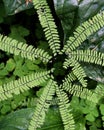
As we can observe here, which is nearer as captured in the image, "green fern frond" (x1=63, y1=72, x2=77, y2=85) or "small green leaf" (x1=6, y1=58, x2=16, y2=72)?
"green fern frond" (x1=63, y1=72, x2=77, y2=85)

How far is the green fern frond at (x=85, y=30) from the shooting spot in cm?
196

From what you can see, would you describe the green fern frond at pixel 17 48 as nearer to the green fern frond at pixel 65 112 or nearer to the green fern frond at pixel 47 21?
the green fern frond at pixel 47 21

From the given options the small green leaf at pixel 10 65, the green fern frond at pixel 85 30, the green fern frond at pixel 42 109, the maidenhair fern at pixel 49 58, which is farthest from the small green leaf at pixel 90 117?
the small green leaf at pixel 10 65

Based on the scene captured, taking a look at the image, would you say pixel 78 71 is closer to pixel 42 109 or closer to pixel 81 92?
pixel 81 92

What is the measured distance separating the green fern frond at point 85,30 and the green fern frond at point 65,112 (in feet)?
0.88

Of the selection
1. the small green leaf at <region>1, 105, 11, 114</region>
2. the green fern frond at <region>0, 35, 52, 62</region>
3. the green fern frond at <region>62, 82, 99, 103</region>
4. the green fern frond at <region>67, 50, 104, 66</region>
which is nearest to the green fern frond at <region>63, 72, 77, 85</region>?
the green fern frond at <region>62, 82, 99, 103</region>

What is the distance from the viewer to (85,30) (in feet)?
6.48

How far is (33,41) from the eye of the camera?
2707mm

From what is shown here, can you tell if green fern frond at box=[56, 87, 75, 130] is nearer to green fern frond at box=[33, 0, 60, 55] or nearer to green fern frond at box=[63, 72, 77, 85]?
green fern frond at box=[63, 72, 77, 85]

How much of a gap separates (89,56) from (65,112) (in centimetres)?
35

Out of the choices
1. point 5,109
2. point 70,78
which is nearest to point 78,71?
point 70,78

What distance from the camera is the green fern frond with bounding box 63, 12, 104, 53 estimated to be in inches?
77.0

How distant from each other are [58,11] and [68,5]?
7 centimetres

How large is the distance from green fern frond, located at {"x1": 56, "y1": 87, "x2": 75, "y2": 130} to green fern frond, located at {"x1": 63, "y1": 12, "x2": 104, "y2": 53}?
27cm
